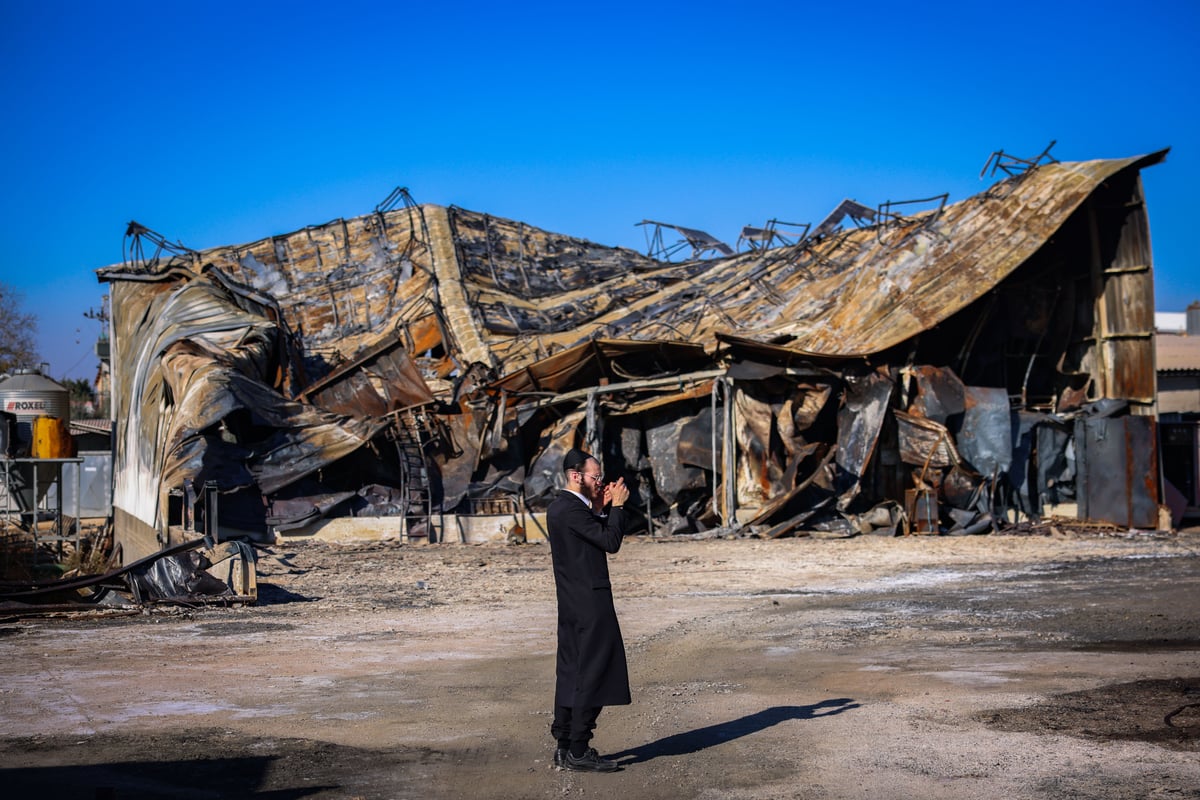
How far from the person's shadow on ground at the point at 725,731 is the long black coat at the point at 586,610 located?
1.55 feet

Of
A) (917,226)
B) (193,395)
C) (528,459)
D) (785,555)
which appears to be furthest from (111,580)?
(917,226)

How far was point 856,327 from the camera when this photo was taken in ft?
68.5

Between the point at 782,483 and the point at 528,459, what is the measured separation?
15.2 feet

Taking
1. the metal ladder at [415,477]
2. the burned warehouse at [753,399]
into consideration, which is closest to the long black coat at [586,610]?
the burned warehouse at [753,399]

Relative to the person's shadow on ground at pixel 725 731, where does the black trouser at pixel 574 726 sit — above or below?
above

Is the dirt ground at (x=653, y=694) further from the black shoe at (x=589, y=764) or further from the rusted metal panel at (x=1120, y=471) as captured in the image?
the rusted metal panel at (x=1120, y=471)

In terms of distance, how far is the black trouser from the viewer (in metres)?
5.66

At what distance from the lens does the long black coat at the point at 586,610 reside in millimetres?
5695

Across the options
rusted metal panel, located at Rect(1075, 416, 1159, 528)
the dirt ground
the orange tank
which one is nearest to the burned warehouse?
rusted metal panel, located at Rect(1075, 416, 1159, 528)

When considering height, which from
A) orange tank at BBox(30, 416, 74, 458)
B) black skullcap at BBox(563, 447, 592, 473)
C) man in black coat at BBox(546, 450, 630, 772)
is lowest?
man in black coat at BBox(546, 450, 630, 772)

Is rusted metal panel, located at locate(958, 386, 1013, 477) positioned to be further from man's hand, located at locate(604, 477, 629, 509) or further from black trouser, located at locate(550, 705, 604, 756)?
black trouser, located at locate(550, 705, 604, 756)

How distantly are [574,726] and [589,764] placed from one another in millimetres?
192

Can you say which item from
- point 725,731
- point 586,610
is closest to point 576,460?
point 586,610

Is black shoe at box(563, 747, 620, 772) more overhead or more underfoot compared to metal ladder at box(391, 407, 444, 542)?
more underfoot
